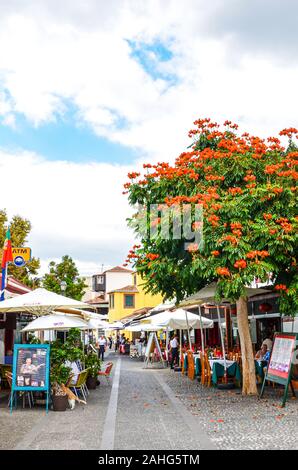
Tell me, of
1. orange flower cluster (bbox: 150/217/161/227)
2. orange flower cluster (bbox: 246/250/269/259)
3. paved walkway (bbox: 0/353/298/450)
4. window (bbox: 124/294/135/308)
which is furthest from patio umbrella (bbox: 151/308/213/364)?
window (bbox: 124/294/135/308)

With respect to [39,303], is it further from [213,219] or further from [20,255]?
[20,255]

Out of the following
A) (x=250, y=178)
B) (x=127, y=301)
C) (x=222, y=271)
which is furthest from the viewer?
(x=127, y=301)

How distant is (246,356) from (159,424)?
556 cm

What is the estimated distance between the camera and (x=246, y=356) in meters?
15.1

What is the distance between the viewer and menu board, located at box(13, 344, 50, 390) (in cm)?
1218

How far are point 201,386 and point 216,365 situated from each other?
4.23 feet

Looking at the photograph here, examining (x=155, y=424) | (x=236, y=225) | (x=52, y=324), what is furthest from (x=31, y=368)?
(x=236, y=225)

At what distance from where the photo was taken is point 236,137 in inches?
575

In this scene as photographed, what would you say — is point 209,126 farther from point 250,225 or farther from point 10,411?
point 10,411

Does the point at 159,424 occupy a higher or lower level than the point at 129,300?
lower

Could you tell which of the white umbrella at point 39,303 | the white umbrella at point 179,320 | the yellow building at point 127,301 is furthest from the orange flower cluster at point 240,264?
the yellow building at point 127,301

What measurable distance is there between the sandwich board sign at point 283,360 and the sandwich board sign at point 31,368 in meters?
5.09
